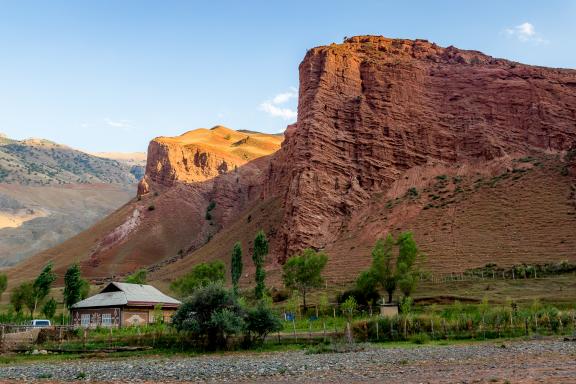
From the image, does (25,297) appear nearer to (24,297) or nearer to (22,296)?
(24,297)

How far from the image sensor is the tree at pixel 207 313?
3072 centimetres

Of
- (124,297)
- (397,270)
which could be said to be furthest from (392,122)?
(124,297)

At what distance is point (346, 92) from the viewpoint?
90.6 m

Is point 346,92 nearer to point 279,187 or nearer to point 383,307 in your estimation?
point 279,187

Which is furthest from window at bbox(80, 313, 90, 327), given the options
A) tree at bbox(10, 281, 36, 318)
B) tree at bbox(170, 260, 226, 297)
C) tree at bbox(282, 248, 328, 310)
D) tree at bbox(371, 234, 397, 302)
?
tree at bbox(371, 234, 397, 302)

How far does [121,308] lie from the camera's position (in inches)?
1919

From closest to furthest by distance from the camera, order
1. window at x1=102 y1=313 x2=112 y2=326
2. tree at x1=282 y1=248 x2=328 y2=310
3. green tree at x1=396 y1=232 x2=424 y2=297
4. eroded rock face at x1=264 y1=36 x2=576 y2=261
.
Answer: green tree at x1=396 y1=232 x2=424 y2=297, window at x1=102 y1=313 x2=112 y2=326, tree at x1=282 y1=248 x2=328 y2=310, eroded rock face at x1=264 y1=36 x2=576 y2=261

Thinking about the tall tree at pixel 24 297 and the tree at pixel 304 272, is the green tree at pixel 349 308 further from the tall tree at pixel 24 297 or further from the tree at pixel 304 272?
the tall tree at pixel 24 297

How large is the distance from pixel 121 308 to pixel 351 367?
1260 inches

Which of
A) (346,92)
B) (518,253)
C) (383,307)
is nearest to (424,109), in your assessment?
(346,92)

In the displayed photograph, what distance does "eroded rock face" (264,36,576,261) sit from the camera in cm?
8112

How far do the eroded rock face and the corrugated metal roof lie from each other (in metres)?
26.3

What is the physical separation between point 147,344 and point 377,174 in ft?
182

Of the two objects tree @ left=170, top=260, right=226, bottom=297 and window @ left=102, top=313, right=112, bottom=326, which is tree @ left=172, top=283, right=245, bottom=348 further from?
tree @ left=170, top=260, right=226, bottom=297
